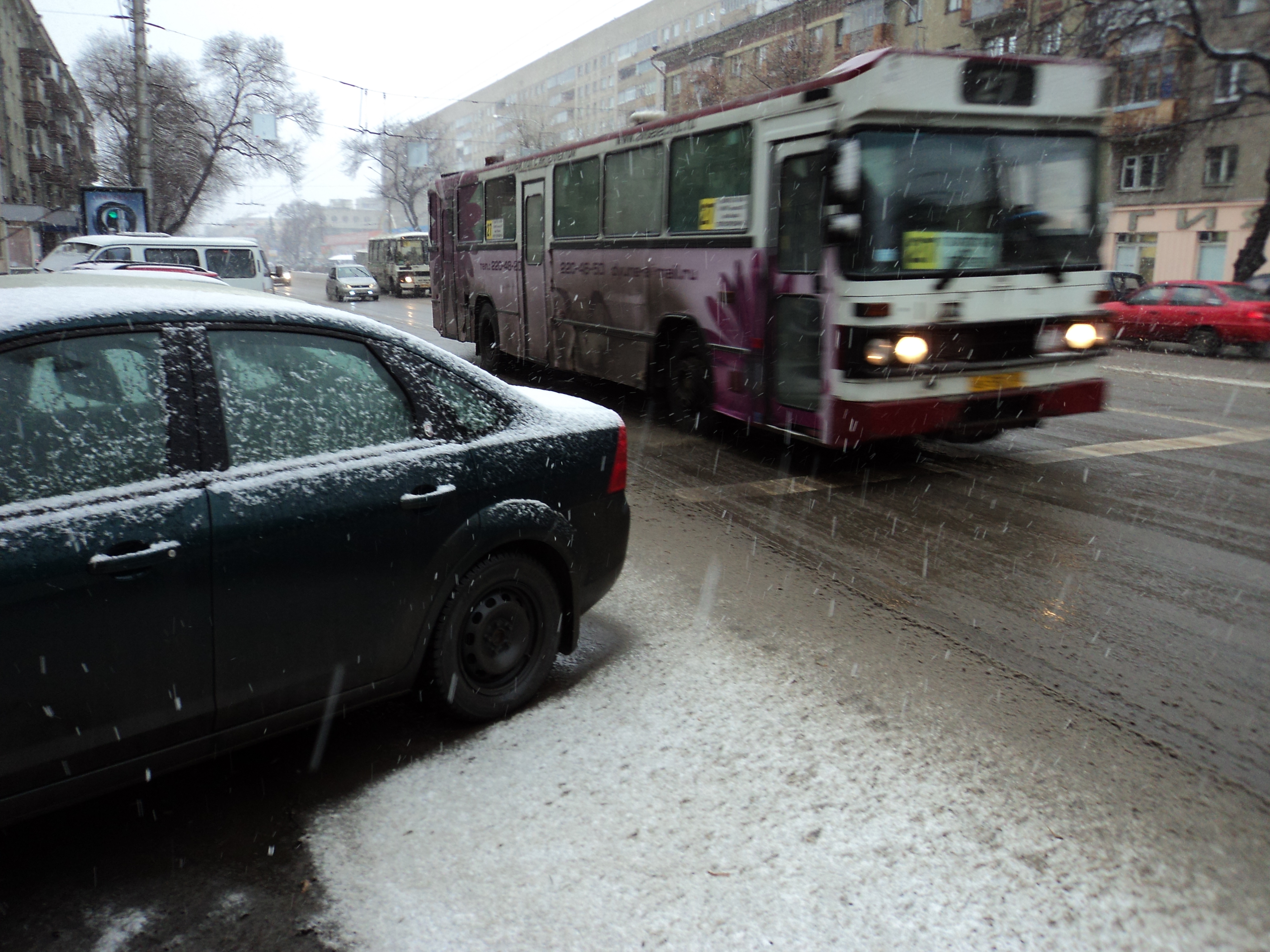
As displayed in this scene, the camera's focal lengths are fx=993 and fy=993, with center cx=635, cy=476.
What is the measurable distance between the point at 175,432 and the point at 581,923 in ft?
5.83

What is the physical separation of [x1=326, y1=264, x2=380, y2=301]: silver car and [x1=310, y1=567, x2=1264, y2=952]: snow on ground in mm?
38800

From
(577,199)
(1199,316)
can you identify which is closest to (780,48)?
(1199,316)

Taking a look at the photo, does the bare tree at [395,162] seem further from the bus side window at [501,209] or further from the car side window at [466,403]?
the car side window at [466,403]

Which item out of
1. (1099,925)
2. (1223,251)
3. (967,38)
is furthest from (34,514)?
(967,38)

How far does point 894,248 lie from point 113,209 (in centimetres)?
2409

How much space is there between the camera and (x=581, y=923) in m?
2.60

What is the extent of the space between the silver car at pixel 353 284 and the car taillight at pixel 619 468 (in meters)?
38.2

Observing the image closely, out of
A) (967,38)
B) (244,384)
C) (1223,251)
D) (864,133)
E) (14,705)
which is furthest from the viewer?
(967,38)

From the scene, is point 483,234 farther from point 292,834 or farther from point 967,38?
point 967,38

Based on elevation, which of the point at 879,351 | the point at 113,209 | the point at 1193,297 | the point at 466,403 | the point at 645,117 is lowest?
the point at 1193,297

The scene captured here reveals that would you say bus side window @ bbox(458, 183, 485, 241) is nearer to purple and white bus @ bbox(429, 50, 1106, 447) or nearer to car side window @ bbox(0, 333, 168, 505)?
purple and white bus @ bbox(429, 50, 1106, 447)

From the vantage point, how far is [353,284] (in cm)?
4012

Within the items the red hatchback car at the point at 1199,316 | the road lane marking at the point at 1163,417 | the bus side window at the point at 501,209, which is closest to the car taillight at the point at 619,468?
the road lane marking at the point at 1163,417

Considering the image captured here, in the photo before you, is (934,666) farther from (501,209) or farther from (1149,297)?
(1149,297)
